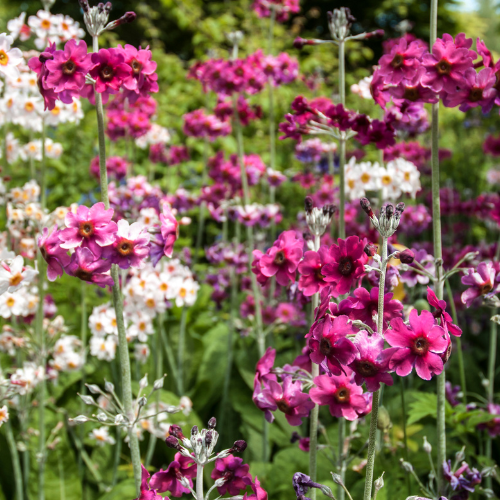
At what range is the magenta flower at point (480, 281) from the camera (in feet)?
5.69

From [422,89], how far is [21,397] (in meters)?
2.47

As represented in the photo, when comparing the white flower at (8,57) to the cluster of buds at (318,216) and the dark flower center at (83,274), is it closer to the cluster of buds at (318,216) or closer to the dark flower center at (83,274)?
the dark flower center at (83,274)

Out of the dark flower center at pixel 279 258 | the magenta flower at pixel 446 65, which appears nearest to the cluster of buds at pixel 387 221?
the dark flower center at pixel 279 258

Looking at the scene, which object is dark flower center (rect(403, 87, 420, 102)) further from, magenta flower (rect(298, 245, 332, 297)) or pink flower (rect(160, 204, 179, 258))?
pink flower (rect(160, 204, 179, 258))

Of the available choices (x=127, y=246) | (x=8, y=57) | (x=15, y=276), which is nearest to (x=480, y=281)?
(x=127, y=246)

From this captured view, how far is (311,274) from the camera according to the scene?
4.90 ft

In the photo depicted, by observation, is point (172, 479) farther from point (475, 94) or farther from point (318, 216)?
point (475, 94)

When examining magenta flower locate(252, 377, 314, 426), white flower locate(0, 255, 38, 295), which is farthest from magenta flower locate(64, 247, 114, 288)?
magenta flower locate(252, 377, 314, 426)

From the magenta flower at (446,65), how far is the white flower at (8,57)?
143 cm

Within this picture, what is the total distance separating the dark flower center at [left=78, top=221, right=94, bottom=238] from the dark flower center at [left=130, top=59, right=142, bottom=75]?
1.86 ft

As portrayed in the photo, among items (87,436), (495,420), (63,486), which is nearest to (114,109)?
(87,436)

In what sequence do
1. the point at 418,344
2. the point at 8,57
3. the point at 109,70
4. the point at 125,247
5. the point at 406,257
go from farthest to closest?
the point at 8,57 → the point at 109,70 → the point at 125,247 → the point at 406,257 → the point at 418,344

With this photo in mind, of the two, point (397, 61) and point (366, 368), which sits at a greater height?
point (397, 61)

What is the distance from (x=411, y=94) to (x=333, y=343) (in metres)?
1.08
